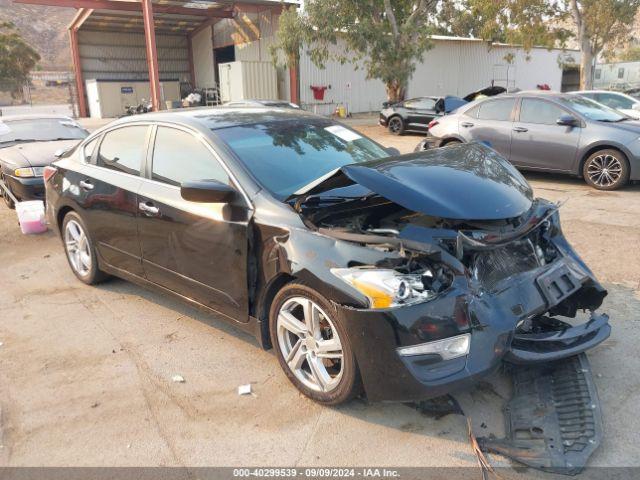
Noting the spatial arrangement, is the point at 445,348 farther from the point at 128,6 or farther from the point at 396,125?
the point at 128,6

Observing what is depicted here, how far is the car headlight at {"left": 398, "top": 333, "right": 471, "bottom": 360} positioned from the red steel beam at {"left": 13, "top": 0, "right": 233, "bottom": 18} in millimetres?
26057

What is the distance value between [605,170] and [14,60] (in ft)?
171

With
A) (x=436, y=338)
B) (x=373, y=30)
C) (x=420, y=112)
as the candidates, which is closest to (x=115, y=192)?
(x=436, y=338)

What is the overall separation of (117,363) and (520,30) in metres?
26.8

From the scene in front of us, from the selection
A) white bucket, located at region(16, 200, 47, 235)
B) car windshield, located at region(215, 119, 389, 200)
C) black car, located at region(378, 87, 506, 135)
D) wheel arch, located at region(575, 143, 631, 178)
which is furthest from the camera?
black car, located at region(378, 87, 506, 135)

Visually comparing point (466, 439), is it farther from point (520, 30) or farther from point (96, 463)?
point (520, 30)

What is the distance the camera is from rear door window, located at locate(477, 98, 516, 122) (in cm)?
945

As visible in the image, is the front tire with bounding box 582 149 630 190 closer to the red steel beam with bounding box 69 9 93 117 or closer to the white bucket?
the white bucket

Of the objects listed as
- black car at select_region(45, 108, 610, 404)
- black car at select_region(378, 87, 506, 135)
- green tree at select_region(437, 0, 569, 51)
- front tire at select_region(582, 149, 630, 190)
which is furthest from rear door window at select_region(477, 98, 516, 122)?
green tree at select_region(437, 0, 569, 51)

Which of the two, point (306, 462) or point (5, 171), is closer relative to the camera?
point (306, 462)

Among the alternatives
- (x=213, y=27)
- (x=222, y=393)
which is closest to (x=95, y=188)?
(x=222, y=393)

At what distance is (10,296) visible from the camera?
5.04 m

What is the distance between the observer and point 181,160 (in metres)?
3.95

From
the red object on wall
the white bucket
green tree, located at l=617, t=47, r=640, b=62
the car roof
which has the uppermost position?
green tree, located at l=617, t=47, r=640, b=62
